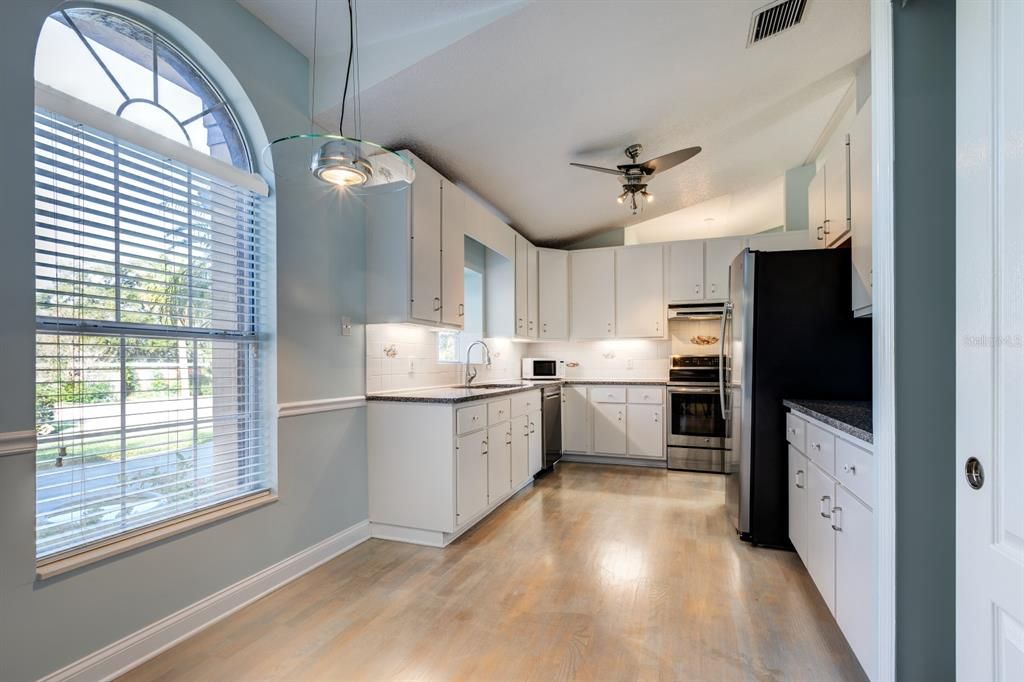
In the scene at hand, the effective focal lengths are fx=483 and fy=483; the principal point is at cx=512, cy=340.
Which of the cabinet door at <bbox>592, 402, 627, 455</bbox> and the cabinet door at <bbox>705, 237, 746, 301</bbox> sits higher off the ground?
the cabinet door at <bbox>705, 237, 746, 301</bbox>

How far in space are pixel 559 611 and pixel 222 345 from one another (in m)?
2.01

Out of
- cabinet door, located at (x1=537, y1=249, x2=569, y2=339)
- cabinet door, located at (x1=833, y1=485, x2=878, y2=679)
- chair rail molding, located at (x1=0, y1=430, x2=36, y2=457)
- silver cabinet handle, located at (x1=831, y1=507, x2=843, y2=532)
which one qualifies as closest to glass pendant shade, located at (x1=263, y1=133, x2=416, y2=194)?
chair rail molding, located at (x1=0, y1=430, x2=36, y2=457)

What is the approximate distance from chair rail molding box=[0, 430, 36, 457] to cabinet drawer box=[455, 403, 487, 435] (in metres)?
1.85

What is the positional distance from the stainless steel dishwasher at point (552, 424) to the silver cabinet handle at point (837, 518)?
290 centimetres

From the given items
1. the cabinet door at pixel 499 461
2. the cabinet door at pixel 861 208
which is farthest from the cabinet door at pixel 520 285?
the cabinet door at pixel 861 208

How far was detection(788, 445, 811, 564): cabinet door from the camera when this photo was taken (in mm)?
2387

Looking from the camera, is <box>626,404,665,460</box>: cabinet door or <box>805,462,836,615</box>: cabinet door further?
<box>626,404,665,460</box>: cabinet door

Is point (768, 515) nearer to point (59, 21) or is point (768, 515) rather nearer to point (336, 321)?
point (336, 321)

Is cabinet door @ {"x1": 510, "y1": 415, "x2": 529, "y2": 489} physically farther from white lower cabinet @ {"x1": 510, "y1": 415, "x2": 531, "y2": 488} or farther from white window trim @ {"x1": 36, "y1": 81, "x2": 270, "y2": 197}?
white window trim @ {"x1": 36, "y1": 81, "x2": 270, "y2": 197}

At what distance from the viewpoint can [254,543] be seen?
2.33 m

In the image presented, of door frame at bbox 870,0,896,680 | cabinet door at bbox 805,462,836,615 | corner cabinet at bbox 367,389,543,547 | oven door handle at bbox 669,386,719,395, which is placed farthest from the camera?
oven door handle at bbox 669,386,719,395

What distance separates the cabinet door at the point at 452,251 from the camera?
347 centimetres

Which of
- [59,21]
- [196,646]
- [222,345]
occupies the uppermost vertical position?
[59,21]
